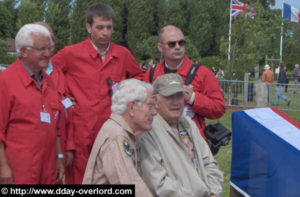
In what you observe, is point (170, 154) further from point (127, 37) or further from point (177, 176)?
point (127, 37)

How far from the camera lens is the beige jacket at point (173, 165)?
2971 millimetres

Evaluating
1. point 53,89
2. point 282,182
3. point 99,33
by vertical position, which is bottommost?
point 282,182

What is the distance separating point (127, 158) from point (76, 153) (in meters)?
1.37

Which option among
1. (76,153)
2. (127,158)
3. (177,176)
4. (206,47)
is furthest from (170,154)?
(206,47)

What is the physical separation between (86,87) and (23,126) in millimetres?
995

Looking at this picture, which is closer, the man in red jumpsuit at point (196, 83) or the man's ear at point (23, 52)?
the man's ear at point (23, 52)

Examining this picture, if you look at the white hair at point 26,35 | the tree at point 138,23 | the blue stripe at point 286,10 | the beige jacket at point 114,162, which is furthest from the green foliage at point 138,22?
the beige jacket at point 114,162

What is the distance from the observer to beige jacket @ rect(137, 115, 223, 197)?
2.97 m

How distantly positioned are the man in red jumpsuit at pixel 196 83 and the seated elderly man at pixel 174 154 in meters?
0.36

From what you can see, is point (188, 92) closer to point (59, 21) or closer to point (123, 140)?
point (123, 140)

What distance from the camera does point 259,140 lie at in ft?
12.9

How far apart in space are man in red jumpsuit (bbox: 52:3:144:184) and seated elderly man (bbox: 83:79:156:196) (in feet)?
3.15

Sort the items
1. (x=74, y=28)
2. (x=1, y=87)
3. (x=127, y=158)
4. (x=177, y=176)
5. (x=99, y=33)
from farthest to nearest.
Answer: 1. (x=74, y=28)
2. (x=99, y=33)
3. (x=177, y=176)
4. (x=1, y=87)
5. (x=127, y=158)

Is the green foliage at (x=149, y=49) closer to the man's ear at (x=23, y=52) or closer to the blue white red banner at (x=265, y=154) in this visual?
the blue white red banner at (x=265, y=154)
